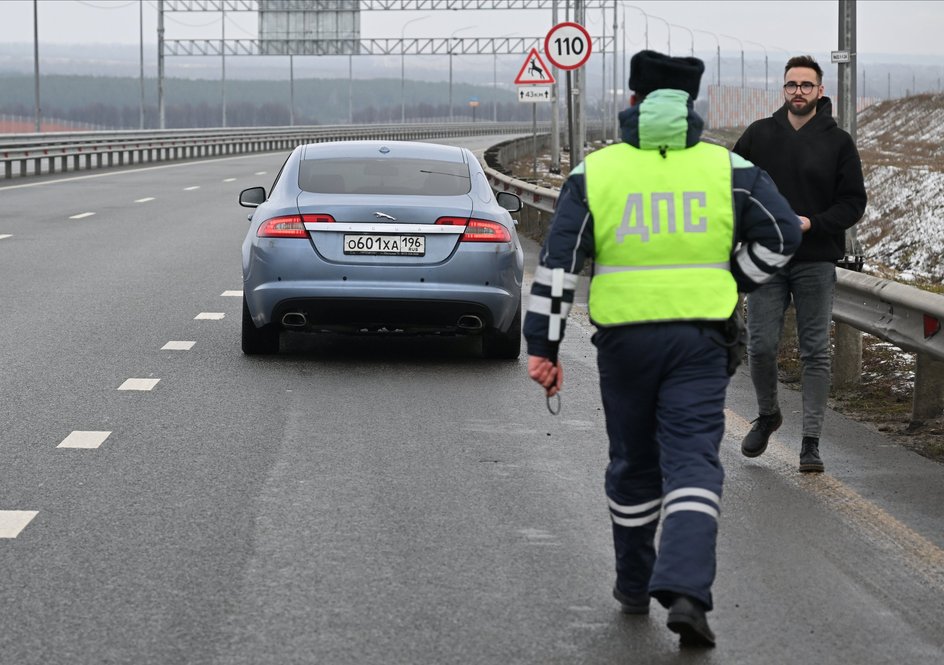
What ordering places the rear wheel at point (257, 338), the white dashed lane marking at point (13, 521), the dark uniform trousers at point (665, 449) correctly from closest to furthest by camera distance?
the dark uniform trousers at point (665, 449)
the white dashed lane marking at point (13, 521)
the rear wheel at point (257, 338)

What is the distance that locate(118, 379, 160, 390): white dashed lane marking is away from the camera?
31.7ft

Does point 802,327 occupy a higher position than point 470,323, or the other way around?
point 802,327

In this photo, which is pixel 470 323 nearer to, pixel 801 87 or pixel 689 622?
pixel 801 87

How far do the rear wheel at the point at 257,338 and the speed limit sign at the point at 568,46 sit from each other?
12264mm

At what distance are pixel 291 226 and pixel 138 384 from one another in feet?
4.74

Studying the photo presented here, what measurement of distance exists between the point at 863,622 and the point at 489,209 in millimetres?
6036

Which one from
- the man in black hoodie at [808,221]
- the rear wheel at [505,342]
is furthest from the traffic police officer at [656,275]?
the rear wheel at [505,342]

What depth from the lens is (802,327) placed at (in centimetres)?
777

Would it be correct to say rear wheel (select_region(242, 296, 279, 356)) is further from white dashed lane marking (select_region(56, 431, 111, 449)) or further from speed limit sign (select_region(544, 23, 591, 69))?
speed limit sign (select_region(544, 23, 591, 69))

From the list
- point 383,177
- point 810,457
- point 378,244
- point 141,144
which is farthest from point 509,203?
point 141,144

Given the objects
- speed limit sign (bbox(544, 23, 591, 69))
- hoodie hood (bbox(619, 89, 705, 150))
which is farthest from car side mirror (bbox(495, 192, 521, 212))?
speed limit sign (bbox(544, 23, 591, 69))

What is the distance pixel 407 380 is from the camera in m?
10.2

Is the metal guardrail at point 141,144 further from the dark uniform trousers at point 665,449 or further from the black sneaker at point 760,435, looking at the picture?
the dark uniform trousers at point 665,449

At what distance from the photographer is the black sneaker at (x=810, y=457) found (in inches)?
294
